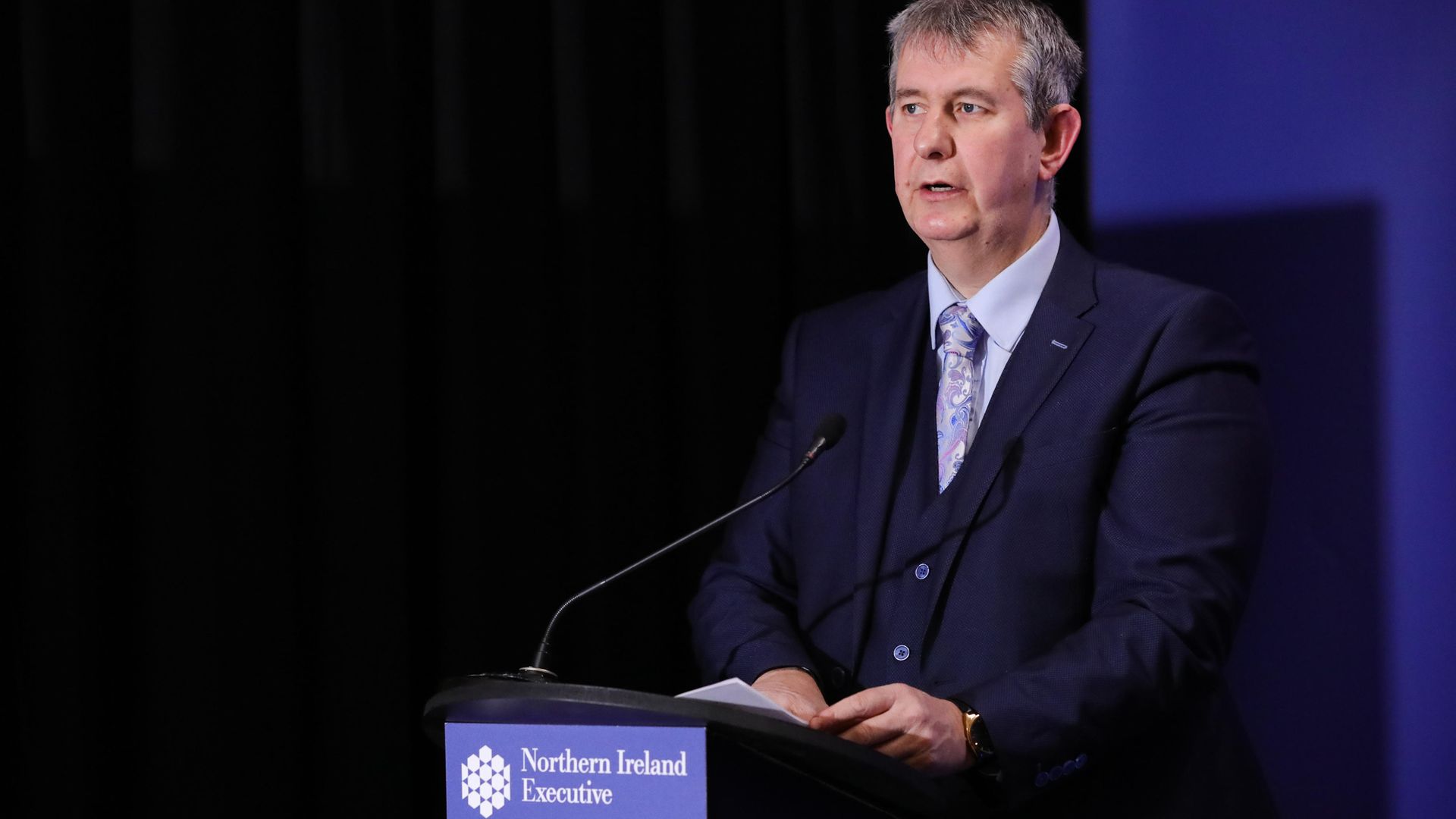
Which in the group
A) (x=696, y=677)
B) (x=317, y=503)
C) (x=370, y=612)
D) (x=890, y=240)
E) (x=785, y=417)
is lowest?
(x=696, y=677)

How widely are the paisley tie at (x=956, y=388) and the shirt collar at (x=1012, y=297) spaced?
0.02 metres

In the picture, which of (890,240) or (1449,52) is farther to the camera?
(890,240)

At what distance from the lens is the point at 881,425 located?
187 cm

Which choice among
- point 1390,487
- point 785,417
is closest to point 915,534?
point 785,417

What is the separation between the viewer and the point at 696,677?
245cm

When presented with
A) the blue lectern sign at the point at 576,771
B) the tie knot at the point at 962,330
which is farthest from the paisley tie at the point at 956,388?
the blue lectern sign at the point at 576,771

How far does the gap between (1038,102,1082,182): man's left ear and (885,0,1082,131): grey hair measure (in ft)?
0.06

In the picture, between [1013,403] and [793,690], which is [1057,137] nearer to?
[1013,403]

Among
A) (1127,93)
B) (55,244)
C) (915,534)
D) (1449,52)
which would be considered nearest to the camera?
(915,534)

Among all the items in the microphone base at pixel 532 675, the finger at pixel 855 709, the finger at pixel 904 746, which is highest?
the microphone base at pixel 532 675

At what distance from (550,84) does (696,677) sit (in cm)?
110

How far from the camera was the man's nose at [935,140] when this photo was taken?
1841 mm

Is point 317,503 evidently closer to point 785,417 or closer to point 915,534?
point 785,417

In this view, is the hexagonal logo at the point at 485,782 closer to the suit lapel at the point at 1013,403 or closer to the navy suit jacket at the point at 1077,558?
the navy suit jacket at the point at 1077,558
